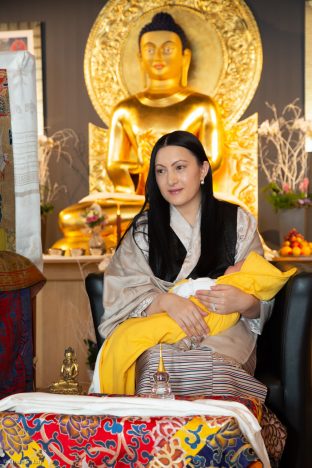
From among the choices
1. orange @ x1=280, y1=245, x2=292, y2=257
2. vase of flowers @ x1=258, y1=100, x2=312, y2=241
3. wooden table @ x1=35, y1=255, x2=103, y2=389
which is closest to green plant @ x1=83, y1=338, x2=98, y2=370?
wooden table @ x1=35, y1=255, x2=103, y2=389

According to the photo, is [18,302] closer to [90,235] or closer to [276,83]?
[90,235]

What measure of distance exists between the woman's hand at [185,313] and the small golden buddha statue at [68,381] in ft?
1.28

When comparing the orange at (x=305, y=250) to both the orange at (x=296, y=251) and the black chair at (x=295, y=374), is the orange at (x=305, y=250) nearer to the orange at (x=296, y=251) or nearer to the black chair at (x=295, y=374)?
the orange at (x=296, y=251)

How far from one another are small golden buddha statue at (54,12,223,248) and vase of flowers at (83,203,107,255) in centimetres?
77

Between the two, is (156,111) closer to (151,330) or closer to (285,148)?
(285,148)

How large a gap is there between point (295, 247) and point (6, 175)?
2.25m

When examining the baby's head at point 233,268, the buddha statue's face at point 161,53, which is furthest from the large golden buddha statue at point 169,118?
the baby's head at point 233,268

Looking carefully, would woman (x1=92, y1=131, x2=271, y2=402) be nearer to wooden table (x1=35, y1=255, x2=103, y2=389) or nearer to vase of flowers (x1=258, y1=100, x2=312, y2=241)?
wooden table (x1=35, y1=255, x2=103, y2=389)

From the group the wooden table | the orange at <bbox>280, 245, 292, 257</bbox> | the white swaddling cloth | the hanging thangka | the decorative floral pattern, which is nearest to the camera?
the decorative floral pattern

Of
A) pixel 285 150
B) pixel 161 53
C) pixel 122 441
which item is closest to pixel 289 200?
pixel 285 150

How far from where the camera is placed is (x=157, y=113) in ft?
17.0

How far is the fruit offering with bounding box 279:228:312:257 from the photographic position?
435 cm

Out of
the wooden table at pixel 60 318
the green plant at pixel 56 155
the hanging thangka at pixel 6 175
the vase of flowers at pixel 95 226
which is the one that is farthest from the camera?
the green plant at pixel 56 155

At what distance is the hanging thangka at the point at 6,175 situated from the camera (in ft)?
8.09
